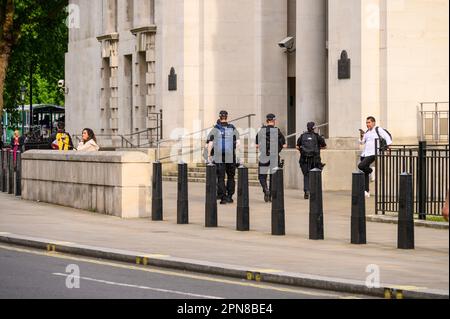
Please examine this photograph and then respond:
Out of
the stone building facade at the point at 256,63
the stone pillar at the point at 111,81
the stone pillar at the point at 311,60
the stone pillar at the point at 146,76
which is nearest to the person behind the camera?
the stone building facade at the point at 256,63

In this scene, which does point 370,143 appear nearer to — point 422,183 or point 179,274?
point 422,183

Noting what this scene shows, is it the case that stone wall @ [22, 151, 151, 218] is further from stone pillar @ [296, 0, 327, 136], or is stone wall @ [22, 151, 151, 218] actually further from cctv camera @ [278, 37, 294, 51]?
cctv camera @ [278, 37, 294, 51]

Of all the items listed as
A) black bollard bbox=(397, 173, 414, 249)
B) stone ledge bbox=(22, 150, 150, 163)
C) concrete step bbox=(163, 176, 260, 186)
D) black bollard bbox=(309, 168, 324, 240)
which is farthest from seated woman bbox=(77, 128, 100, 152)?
black bollard bbox=(397, 173, 414, 249)

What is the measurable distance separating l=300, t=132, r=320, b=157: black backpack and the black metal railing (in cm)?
564

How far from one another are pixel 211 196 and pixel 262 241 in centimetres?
264

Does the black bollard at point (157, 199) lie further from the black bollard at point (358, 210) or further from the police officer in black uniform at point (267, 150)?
the black bollard at point (358, 210)

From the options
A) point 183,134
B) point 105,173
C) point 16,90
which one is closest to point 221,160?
point 105,173

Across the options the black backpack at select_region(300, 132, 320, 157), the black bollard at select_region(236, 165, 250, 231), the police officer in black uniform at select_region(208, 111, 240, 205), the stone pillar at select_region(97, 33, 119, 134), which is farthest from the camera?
the stone pillar at select_region(97, 33, 119, 134)

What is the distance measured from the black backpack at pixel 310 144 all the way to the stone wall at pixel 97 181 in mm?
5380

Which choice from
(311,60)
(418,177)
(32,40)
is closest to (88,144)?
(418,177)

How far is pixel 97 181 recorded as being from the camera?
2564cm

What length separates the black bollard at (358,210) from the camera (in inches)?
761

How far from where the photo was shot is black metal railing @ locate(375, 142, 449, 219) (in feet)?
74.9

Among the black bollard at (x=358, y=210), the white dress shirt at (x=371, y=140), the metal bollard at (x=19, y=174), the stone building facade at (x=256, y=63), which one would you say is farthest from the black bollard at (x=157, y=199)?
the stone building facade at (x=256, y=63)
